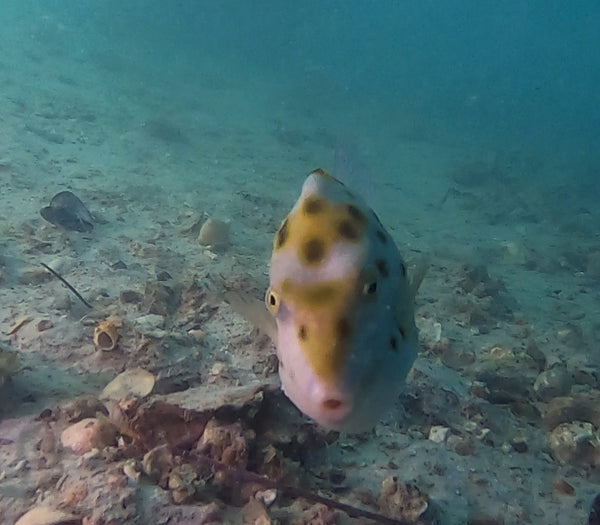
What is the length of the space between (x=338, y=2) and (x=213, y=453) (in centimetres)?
10476

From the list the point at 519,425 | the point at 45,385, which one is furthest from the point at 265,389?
the point at 519,425

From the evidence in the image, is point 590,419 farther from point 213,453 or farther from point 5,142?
point 5,142

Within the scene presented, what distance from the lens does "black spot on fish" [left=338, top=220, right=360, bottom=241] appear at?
1625 mm

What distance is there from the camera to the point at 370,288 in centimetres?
156

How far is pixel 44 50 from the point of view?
25.2 meters

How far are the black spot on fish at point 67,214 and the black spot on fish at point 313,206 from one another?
20.4ft

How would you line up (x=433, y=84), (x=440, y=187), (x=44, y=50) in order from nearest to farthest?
(x=440, y=187), (x=44, y=50), (x=433, y=84)

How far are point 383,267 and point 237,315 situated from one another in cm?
347

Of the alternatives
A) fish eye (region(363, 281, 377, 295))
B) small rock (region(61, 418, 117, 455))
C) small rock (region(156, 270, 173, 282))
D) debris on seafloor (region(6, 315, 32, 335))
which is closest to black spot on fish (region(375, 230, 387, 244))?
fish eye (region(363, 281, 377, 295))

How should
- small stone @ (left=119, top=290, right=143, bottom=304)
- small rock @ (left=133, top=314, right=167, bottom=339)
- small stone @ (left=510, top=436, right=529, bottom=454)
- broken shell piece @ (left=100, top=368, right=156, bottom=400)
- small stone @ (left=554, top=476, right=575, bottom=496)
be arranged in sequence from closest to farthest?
broken shell piece @ (left=100, top=368, right=156, bottom=400) → small stone @ (left=554, top=476, right=575, bottom=496) → small stone @ (left=510, top=436, right=529, bottom=454) → small rock @ (left=133, top=314, right=167, bottom=339) → small stone @ (left=119, top=290, right=143, bottom=304)

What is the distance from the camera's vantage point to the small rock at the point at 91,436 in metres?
2.92

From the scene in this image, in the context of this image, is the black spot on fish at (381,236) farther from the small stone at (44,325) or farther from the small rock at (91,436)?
the small stone at (44,325)

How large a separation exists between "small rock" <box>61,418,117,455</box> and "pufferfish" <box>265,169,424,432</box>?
162 centimetres

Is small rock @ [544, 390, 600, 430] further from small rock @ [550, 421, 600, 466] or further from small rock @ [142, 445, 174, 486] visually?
small rock @ [142, 445, 174, 486]
